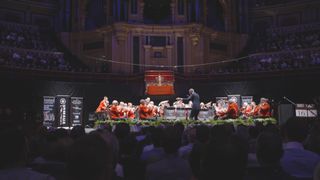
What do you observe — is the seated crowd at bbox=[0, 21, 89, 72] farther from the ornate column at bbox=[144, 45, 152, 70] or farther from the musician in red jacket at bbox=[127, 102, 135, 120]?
the musician in red jacket at bbox=[127, 102, 135, 120]

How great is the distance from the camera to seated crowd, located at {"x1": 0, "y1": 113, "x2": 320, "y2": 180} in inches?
93.0

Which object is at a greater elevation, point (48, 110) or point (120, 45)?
point (120, 45)

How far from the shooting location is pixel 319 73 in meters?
23.7

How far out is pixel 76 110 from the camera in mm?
25750

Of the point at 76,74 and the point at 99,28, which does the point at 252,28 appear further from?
the point at 76,74

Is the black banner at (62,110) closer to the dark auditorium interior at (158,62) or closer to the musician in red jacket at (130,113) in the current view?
the dark auditorium interior at (158,62)

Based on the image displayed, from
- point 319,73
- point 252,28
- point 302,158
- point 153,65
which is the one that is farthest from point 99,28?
point 302,158

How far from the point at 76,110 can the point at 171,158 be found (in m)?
22.3

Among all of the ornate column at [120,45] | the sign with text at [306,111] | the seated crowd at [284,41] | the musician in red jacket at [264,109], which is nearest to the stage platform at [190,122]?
the musician in red jacket at [264,109]

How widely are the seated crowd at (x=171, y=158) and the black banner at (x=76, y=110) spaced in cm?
1894

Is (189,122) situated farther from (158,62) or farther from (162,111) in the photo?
(158,62)

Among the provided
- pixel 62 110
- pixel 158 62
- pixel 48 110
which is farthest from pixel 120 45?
pixel 48 110

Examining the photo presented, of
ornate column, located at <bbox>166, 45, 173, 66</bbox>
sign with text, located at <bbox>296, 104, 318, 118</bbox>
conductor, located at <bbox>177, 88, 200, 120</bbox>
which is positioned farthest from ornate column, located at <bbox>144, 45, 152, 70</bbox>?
sign with text, located at <bbox>296, 104, 318, 118</bbox>

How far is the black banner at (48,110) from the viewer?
2473 cm
